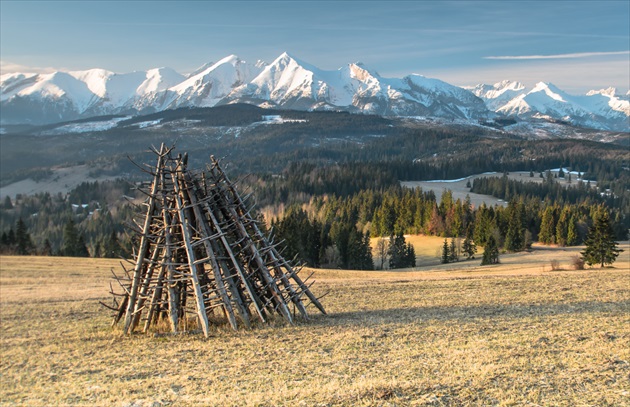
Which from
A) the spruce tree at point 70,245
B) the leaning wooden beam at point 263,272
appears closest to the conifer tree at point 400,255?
the spruce tree at point 70,245

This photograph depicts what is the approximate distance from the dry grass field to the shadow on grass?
0.04 metres

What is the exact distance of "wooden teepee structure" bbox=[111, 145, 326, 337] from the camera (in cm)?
1530

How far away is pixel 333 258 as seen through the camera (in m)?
74.6

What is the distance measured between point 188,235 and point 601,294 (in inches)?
623

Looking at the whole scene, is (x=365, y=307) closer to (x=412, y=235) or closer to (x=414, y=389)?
(x=414, y=389)

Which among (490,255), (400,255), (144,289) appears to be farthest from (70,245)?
(144,289)

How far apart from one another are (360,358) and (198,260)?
632 cm

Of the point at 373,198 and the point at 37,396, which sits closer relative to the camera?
the point at 37,396

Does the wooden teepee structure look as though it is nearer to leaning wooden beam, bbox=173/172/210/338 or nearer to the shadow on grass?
leaning wooden beam, bbox=173/172/210/338

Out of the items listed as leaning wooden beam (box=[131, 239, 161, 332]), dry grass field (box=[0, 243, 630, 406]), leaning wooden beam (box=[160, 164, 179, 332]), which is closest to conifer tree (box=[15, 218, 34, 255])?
dry grass field (box=[0, 243, 630, 406])

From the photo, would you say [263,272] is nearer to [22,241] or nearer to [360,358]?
[360,358]

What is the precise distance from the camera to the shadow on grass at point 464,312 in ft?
51.3

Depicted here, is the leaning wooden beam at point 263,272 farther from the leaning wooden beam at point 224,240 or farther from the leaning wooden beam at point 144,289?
the leaning wooden beam at point 144,289

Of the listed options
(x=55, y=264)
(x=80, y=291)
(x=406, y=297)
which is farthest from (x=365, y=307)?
(x=55, y=264)
